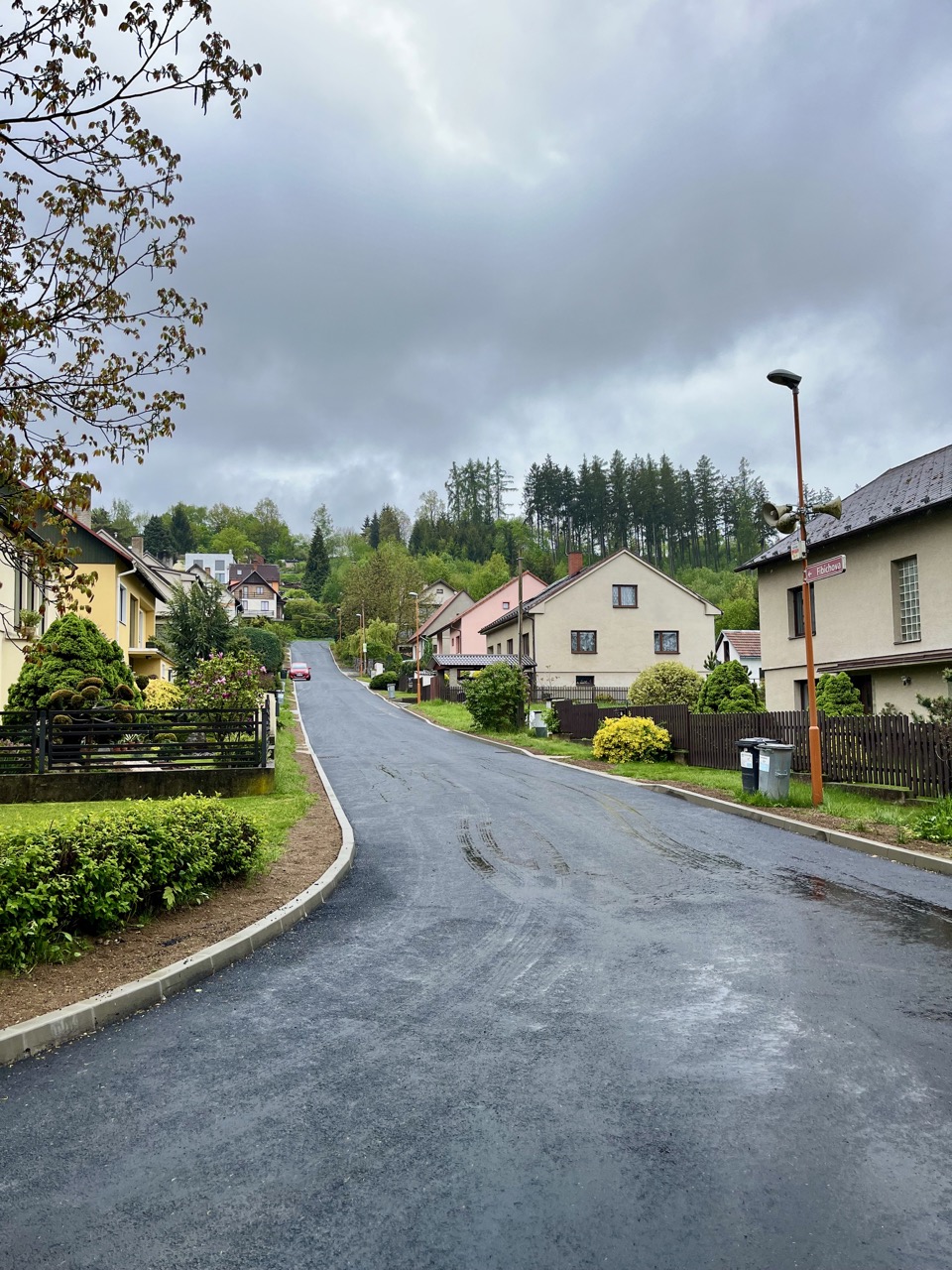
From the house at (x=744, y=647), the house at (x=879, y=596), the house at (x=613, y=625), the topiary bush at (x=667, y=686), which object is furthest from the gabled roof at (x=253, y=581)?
the house at (x=879, y=596)

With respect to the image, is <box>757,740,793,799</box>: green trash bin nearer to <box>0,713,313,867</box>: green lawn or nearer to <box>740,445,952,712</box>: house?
<box>740,445,952,712</box>: house

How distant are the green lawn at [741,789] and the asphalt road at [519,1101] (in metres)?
5.32

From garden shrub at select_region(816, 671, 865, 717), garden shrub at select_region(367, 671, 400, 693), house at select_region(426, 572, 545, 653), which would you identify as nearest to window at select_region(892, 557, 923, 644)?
garden shrub at select_region(816, 671, 865, 717)

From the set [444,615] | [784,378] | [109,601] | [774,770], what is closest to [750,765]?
[774,770]

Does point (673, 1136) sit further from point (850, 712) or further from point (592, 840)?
point (850, 712)

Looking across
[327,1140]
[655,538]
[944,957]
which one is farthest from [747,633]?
[327,1140]

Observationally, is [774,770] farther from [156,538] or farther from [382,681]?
[156,538]

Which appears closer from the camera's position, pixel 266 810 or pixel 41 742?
pixel 266 810

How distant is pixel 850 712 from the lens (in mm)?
22438

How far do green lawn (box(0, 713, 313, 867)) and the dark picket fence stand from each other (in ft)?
3.09

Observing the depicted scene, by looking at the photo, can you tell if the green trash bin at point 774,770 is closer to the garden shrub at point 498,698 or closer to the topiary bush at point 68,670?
the topiary bush at point 68,670

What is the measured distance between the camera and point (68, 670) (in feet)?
64.3

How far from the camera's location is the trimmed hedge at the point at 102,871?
6.24m

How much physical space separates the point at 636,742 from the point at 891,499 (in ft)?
32.7
